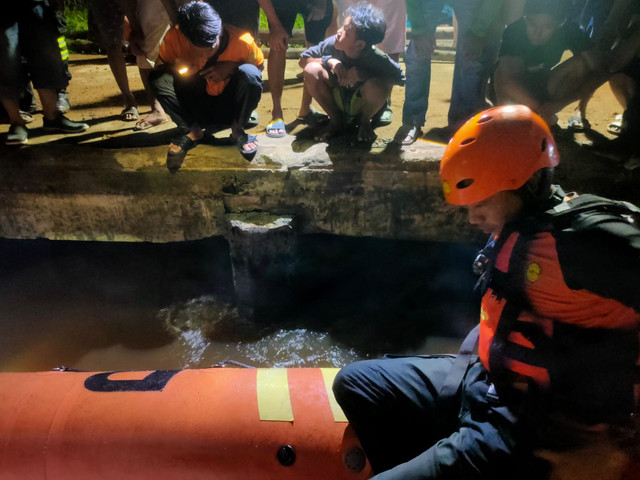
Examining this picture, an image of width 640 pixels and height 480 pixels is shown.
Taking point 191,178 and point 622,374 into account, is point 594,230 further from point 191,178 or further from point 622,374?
point 191,178

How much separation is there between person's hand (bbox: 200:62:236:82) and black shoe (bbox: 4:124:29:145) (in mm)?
1665

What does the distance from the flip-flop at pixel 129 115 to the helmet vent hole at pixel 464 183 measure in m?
3.66

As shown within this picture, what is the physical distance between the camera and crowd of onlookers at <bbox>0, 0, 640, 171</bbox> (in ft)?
10.6

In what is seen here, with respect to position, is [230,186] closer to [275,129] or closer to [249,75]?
[275,129]

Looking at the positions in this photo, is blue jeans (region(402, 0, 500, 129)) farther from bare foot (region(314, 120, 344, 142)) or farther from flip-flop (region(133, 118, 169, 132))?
flip-flop (region(133, 118, 169, 132))

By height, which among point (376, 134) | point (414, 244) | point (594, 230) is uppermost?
point (594, 230)

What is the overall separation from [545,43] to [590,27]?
2.30ft

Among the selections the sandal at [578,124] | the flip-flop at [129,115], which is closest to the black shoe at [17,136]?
the flip-flop at [129,115]

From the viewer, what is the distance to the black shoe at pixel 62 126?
3875mm

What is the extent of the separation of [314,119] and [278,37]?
0.79m

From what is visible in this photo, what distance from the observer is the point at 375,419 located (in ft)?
5.83

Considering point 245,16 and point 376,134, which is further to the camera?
point 245,16

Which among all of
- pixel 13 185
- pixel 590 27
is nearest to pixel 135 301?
pixel 13 185

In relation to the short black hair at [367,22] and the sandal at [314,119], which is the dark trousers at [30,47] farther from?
the short black hair at [367,22]
